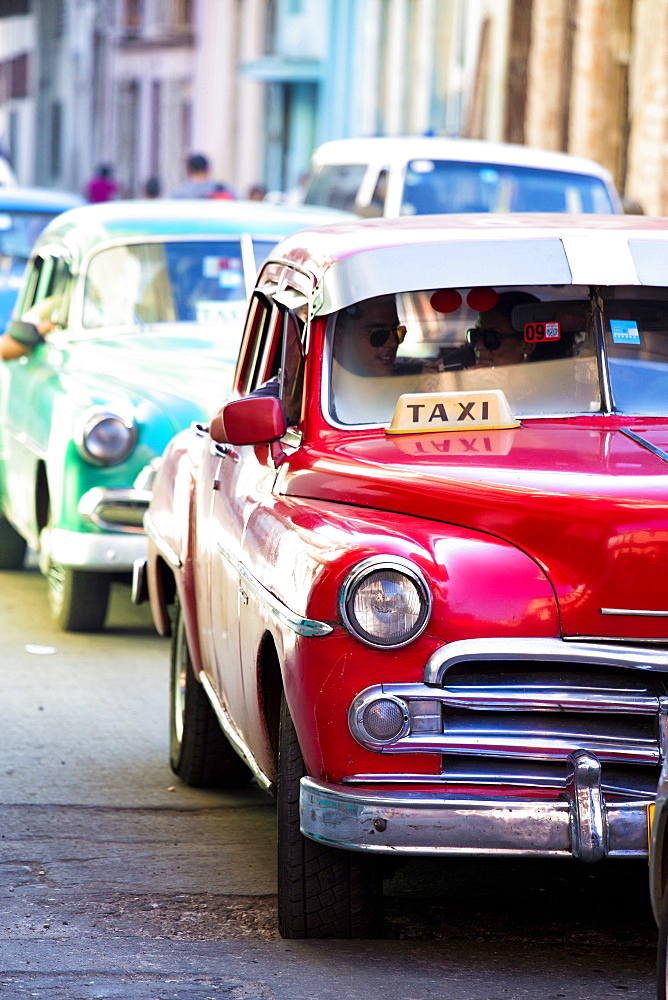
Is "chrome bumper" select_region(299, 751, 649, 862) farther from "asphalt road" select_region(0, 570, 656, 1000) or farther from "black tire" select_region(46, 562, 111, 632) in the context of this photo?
"black tire" select_region(46, 562, 111, 632)

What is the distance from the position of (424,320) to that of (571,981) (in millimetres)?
1847

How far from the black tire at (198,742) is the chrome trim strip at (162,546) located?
0.20 meters

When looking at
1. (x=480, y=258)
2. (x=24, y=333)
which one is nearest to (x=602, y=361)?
(x=480, y=258)

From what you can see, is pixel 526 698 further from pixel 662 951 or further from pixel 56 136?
pixel 56 136

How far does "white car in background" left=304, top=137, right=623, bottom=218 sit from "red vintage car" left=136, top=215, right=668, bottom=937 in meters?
9.03

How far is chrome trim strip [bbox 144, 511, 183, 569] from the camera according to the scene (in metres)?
6.55

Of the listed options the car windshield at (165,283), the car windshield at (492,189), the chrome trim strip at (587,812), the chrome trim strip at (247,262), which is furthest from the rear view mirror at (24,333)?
the chrome trim strip at (587,812)

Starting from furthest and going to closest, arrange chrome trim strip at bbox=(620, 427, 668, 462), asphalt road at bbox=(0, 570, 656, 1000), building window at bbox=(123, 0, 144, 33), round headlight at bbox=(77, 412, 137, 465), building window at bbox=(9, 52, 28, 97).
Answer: building window at bbox=(9, 52, 28, 97) < building window at bbox=(123, 0, 144, 33) < round headlight at bbox=(77, 412, 137, 465) < chrome trim strip at bbox=(620, 427, 668, 462) < asphalt road at bbox=(0, 570, 656, 1000)

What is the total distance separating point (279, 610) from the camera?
473 centimetres

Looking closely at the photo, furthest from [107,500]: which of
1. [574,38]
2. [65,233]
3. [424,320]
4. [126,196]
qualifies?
[126,196]

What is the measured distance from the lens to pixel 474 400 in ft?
17.5

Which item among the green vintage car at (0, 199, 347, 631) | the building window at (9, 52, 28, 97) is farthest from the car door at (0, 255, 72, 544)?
the building window at (9, 52, 28, 97)

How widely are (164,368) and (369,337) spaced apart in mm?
4232

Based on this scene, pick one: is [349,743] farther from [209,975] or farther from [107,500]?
[107,500]
